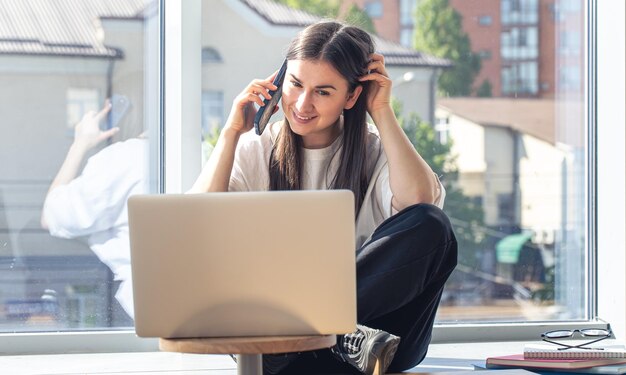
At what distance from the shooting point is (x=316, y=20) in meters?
3.24

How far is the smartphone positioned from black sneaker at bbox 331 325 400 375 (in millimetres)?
1353

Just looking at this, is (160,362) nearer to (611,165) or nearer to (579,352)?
(579,352)

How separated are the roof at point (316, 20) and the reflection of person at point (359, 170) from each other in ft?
2.12

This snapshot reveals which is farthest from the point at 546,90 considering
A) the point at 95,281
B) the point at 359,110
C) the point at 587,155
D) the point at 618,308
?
the point at 95,281

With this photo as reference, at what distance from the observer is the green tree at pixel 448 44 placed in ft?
10.8

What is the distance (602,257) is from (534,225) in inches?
10.0

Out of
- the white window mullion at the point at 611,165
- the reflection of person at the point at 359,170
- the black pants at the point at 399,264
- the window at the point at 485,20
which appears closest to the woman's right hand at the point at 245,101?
the reflection of person at the point at 359,170

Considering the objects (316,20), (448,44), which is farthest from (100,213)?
(448,44)

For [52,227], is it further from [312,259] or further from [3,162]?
[312,259]

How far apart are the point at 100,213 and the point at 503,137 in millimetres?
1400

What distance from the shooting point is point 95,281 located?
3088 millimetres

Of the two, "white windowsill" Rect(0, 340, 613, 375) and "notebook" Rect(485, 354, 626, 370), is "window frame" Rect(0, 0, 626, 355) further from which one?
"notebook" Rect(485, 354, 626, 370)

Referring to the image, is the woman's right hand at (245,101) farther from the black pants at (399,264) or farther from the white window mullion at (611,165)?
the white window mullion at (611,165)

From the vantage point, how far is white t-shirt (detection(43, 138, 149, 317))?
10.1 ft
